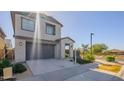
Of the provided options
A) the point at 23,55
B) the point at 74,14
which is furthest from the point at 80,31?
the point at 23,55

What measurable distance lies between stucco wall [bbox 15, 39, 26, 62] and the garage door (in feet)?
1.60

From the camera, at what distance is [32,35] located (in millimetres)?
9922

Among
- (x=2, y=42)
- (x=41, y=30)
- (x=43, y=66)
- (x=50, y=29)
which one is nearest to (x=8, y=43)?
(x=2, y=42)

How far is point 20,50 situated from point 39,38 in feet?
5.92

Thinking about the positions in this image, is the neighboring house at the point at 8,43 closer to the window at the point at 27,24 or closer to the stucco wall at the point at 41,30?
the stucco wall at the point at 41,30

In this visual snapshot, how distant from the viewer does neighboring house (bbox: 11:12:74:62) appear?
917 cm

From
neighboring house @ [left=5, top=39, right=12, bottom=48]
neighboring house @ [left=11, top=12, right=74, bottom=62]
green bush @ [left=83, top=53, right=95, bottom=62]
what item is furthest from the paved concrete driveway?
neighboring house @ [left=5, top=39, right=12, bottom=48]

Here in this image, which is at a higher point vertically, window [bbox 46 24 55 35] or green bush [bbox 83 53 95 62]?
window [bbox 46 24 55 35]

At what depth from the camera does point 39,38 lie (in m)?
10.4

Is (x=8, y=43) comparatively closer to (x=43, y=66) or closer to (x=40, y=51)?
(x=40, y=51)

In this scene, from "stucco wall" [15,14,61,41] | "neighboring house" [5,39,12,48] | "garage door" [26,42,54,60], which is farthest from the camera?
"garage door" [26,42,54,60]

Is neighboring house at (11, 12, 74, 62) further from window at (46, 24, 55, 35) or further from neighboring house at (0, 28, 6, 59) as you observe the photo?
neighboring house at (0, 28, 6, 59)
